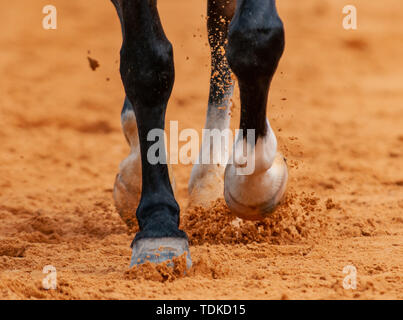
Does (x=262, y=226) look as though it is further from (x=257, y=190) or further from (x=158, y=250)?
(x=158, y=250)

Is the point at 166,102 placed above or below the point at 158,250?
above

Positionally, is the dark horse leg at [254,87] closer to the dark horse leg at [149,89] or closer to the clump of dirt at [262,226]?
the dark horse leg at [149,89]

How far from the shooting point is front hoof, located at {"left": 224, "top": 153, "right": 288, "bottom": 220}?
Result: 310 centimetres

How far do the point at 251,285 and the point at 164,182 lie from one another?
0.60 metres

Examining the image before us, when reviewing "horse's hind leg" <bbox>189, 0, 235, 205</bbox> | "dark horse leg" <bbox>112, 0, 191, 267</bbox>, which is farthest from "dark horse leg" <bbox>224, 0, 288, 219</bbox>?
"horse's hind leg" <bbox>189, 0, 235, 205</bbox>

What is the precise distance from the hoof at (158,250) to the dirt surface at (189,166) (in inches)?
2.2

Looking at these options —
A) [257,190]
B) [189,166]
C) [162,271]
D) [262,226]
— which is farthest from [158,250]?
[189,166]

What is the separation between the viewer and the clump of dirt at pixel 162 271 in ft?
9.02

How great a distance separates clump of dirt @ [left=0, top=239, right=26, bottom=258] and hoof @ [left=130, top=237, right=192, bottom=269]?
878mm

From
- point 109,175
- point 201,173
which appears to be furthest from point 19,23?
point 201,173

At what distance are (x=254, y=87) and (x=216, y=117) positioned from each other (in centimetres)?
134

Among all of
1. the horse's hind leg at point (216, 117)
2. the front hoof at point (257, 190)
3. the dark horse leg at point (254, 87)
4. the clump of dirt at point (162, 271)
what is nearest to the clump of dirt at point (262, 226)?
the horse's hind leg at point (216, 117)

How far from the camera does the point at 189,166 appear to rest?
5.62 metres

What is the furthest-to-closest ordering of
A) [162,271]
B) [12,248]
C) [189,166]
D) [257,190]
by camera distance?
1. [189,166]
2. [12,248]
3. [257,190]
4. [162,271]
